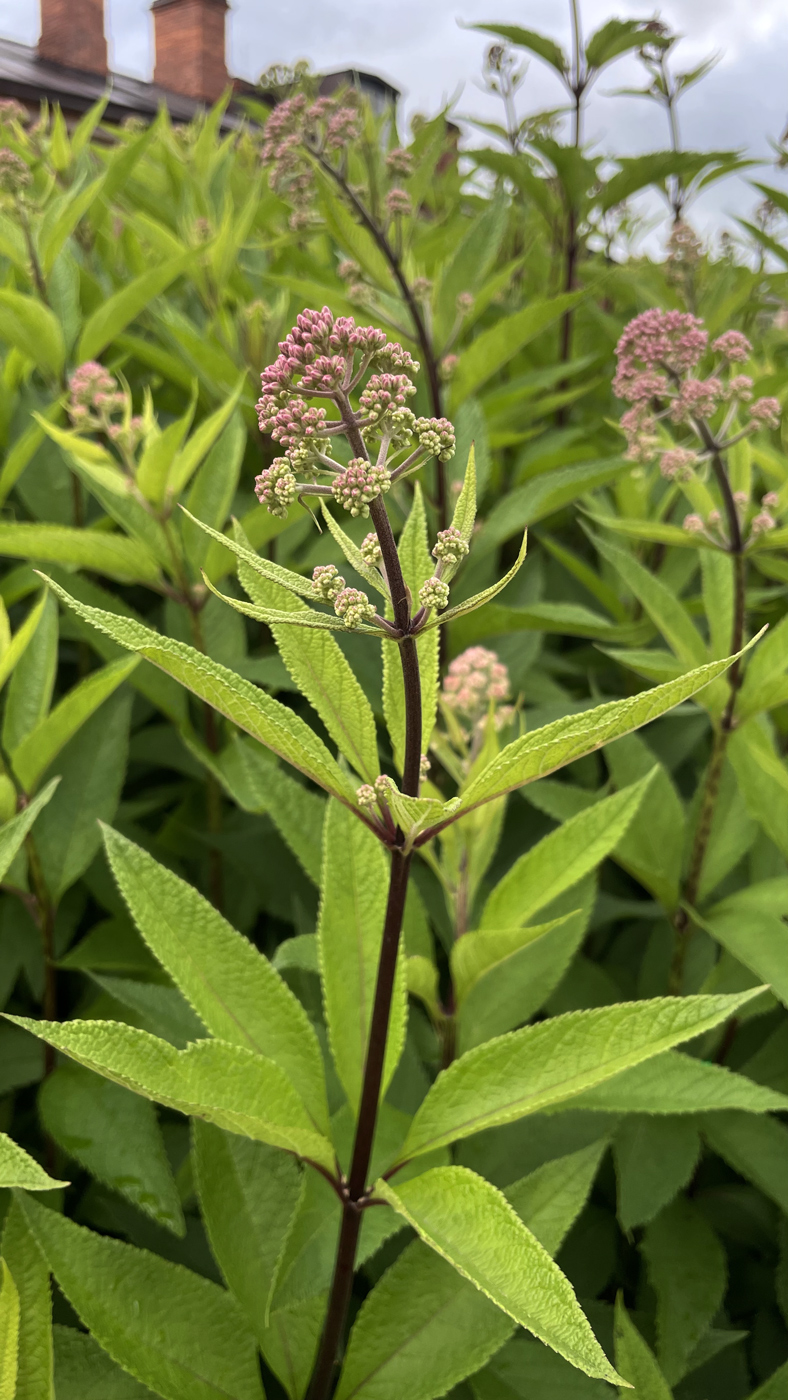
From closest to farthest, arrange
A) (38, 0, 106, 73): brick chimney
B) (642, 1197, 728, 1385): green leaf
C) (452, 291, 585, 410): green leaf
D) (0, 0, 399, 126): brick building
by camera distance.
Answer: (642, 1197, 728, 1385): green leaf → (452, 291, 585, 410): green leaf → (0, 0, 399, 126): brick building → (38, 0, 106, 73): brick chimney

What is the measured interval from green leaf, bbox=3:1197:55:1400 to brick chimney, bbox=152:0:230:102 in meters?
42.2

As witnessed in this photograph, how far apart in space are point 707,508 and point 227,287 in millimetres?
1884

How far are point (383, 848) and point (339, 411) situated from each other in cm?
68

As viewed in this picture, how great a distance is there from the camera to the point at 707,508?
5.84 ft

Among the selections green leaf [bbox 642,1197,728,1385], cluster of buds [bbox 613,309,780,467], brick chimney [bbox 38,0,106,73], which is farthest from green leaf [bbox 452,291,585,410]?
brick chimney [bbox 38,0,106,73]

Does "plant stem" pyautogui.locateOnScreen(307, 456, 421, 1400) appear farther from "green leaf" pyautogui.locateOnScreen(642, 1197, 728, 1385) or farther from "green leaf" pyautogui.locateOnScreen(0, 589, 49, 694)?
"green leaf" pyautogui.locateOnScreen(0, 589, 49, 694)

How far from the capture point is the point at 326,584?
0.78 m

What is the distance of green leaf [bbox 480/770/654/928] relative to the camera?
52.9 inches

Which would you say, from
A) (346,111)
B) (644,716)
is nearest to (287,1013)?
(644,716)

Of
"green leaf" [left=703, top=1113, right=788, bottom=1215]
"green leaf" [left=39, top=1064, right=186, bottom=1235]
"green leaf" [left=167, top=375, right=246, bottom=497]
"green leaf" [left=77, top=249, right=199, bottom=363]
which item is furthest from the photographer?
"green leaf" [left=77, top=249, right=199, bottom=363]

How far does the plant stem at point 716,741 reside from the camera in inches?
62.0

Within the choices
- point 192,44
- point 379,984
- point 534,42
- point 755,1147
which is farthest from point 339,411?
point 192,44

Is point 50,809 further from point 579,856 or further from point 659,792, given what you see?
point 659,792

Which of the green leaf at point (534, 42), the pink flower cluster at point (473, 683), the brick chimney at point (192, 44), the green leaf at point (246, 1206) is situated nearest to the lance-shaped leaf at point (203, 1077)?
the green leaf at point (246, 1206)
